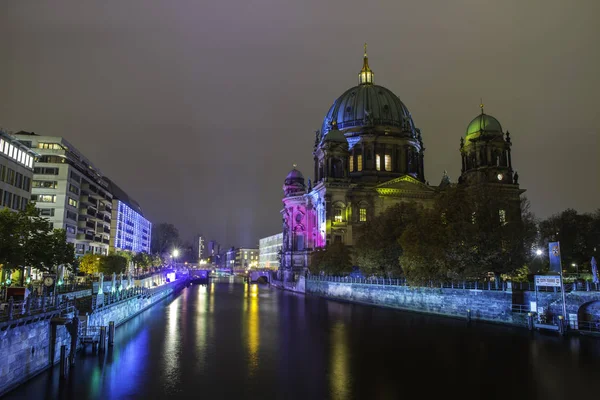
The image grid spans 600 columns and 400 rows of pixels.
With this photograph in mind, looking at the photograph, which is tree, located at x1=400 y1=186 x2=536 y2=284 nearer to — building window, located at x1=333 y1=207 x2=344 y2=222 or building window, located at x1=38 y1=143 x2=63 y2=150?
building window, located at x1=333 y1=207 x2=344 y2=222

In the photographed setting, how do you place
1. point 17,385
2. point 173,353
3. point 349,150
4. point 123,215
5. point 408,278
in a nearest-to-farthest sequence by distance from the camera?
point 17,385 < point 173,353 < point 408,278 < point 349,150 < point 123,215

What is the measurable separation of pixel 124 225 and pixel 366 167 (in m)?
75.5

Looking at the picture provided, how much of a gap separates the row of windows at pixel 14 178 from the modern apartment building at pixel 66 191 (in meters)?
17.1

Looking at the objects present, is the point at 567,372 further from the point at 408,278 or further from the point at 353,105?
the point at 353,105

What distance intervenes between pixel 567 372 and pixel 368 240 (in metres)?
50.3

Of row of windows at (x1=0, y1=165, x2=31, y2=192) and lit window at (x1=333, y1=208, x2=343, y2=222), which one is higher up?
lit window at (x1=333, y1=208, x2=343, y2=222)

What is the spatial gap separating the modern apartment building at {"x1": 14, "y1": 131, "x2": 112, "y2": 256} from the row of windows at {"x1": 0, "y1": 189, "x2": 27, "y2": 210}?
18.6 meters

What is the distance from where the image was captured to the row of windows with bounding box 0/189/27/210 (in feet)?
200

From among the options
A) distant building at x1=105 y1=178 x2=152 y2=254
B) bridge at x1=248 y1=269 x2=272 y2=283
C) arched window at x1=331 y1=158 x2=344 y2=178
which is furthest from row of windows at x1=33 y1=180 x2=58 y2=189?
bridge at x1=248 y1=269 x2=272 y2=283

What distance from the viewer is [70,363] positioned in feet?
109

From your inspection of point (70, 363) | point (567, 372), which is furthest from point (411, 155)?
point (70, 363)

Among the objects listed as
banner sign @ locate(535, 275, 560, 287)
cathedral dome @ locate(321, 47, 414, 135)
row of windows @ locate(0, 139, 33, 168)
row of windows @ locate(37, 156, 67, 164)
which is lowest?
banner sign @ locate(535, 275, 560, 287)

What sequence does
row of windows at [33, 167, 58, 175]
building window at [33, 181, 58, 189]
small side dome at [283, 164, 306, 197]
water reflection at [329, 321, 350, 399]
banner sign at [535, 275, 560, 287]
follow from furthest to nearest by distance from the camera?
small side dome at [283, 164, 306, 197] < row of windows at [33, 167, 58, 175] < building window at [33, 181, 58, 189] < banner sign at [535, 275, 560, 287] < water reflection at [329, 321, 350, 399]

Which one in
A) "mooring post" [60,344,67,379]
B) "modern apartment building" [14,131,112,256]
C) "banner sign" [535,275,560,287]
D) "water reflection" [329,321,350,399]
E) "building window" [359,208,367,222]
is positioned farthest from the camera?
"building window" [359,208,367,222]
